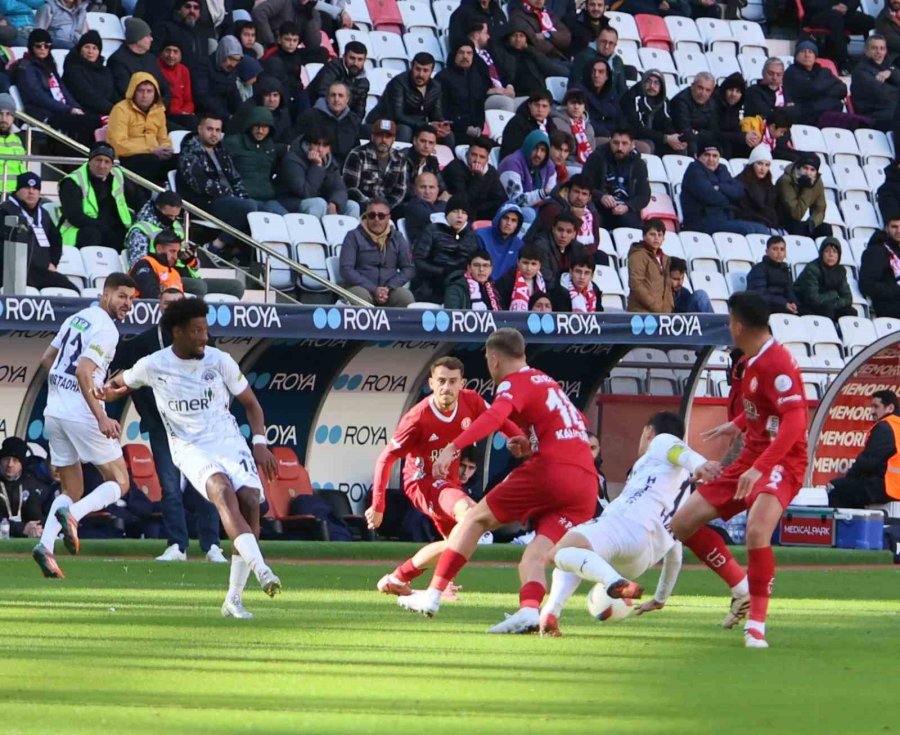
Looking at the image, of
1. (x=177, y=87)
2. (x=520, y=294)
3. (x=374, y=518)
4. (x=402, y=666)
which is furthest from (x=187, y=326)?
(x=177, y=87)

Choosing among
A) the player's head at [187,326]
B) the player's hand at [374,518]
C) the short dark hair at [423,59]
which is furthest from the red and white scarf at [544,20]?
the player's head at [187,326]

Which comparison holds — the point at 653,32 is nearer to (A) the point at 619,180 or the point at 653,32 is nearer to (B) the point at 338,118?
(A) the point at 619,180

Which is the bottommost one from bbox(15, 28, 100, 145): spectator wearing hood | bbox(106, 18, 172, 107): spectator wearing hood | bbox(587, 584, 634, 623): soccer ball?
bbox(587, 584, 634, 623): soccer ball

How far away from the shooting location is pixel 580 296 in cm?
2141

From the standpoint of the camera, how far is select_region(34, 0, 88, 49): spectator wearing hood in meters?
21.8

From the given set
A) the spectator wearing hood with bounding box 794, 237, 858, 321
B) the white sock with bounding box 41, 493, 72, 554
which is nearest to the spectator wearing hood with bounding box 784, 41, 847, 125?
the spectator wearing hood with bounding box 794, 237, 858, 321

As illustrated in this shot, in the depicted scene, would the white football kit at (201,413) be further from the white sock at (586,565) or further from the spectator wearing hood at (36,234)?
the spectator wearing hood at (36,234)

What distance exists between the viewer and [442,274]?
2119 cm

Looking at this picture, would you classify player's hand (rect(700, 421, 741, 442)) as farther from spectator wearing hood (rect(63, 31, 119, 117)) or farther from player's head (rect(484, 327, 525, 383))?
spectator wearing hood (rect(63, 31, 119, 117))

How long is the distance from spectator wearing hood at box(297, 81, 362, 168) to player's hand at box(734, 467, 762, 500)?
1249 cm

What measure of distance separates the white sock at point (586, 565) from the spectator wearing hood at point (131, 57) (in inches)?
489

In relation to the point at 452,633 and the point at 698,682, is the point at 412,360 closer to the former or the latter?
the point at 452,633

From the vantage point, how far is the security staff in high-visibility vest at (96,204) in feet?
62.6

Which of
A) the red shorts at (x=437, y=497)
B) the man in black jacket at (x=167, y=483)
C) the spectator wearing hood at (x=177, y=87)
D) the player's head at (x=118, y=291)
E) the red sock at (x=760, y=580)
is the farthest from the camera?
Answer: the spectator wearing hood at (x=177, y=87)
